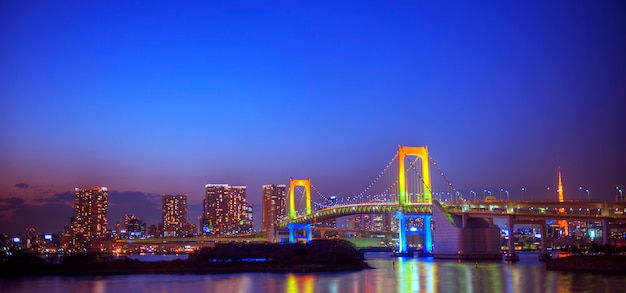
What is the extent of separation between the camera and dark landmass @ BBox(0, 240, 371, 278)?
4241cm

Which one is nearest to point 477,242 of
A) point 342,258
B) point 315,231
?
point 342,258

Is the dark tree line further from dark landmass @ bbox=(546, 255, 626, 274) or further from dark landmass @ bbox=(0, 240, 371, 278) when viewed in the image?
dark landmass @ bbox=(546, 255, 626, 274)

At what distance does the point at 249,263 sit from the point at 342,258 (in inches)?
246

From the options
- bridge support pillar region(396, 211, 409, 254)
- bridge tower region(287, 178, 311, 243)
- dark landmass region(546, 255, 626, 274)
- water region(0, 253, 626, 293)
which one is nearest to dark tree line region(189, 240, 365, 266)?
water region(0, 253, 626, 293)

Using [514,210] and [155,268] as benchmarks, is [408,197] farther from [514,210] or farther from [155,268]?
[155,268]

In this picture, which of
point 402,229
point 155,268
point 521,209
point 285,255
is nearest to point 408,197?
point 402,229

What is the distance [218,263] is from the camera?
151 ft

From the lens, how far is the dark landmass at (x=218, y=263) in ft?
139

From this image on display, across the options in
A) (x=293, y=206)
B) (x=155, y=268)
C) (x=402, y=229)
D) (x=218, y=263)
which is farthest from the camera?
(x=293, y=206)

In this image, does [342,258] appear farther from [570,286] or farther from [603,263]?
[570,286]

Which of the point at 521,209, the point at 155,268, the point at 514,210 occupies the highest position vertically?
the point at 521,209

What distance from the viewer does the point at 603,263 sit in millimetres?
35750

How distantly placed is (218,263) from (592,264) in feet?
74.6

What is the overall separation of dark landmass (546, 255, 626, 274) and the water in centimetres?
130
